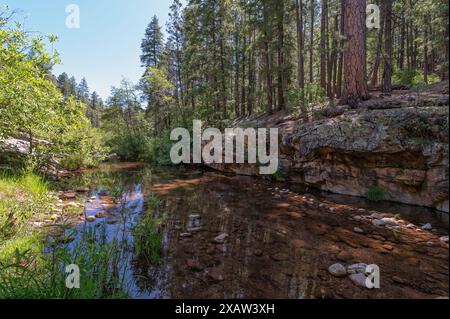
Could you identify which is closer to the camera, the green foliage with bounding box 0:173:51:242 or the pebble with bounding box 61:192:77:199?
the green foliage with bounding box 0:173:51:242

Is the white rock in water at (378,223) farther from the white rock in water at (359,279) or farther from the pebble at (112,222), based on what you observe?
the pebble at (112,222)

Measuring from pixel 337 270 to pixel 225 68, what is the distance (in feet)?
55.6

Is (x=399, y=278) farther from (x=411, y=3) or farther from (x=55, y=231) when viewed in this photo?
(x=411, y=3)

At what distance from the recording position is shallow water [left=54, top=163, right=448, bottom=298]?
269 centimetres

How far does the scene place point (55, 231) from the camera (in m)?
4.41

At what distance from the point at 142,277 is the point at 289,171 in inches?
269

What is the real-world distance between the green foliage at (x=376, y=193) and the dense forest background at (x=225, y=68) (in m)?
2.76

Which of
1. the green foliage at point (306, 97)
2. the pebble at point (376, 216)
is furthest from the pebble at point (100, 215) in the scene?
the green foliage at point (306, 97)

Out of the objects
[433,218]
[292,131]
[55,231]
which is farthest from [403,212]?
[55,231]

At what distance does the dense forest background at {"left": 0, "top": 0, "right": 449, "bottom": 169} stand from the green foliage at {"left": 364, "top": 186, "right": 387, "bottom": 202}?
276 cm

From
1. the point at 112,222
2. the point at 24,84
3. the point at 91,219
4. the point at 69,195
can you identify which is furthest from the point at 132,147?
the point at 112,222

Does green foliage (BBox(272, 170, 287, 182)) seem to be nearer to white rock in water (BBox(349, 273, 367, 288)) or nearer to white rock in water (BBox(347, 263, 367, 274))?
white rock in water (BBox(347, 263, 367, 274))

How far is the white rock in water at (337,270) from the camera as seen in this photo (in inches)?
114

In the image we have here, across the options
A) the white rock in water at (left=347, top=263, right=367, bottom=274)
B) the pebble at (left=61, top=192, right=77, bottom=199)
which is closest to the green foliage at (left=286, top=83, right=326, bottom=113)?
the white rock in water at (left=347, top=263, right=367, bottom=274)
